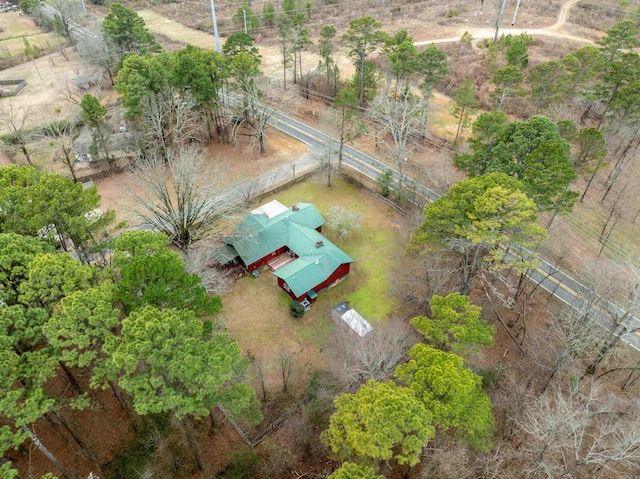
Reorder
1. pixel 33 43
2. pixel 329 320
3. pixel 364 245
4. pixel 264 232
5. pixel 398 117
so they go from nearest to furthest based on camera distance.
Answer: pixel 329 320 → pixel 264 232 → pixel 364 245 → pixel 398 117 → pixel 33 43

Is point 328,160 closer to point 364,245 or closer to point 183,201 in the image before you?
point 364,245

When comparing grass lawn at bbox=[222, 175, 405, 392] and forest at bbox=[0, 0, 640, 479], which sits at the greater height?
forest at bbox=[0, 0, 640, 479]

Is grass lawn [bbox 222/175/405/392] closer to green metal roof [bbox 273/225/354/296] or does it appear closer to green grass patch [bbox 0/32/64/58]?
green metal roof [bbox 273/225/354/296]

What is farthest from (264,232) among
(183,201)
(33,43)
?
(33,43)

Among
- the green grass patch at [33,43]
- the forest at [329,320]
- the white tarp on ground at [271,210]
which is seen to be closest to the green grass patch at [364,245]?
the forest at [329,320]

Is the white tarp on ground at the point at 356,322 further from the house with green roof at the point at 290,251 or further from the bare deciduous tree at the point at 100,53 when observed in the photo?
the bare deciduous tree at the point at 100,53

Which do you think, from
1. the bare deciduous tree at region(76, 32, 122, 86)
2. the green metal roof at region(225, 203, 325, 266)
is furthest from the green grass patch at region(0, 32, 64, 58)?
the green metal roof at region(225, 203, 325, 266)
